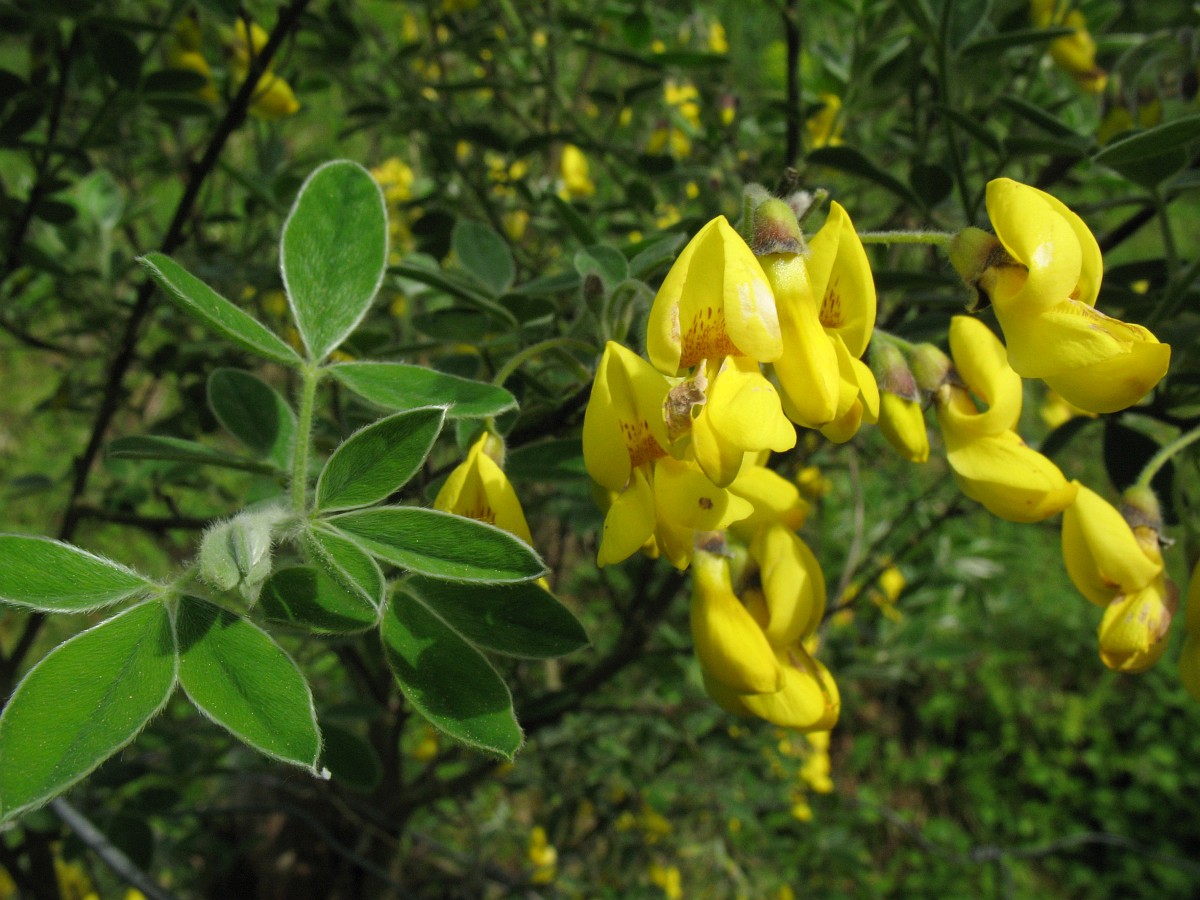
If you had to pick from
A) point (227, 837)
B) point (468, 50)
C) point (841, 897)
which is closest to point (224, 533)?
point (468, 50)

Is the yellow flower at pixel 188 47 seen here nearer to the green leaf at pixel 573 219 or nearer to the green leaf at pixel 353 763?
the green leaf at pixel 573 219

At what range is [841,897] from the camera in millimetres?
2092

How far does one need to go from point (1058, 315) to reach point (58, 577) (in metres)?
0.56

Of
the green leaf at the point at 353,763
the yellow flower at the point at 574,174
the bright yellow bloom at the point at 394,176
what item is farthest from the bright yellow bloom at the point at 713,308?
the bright yellow bloom at the point at 394,176

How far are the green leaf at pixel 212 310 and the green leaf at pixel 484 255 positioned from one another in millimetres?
314

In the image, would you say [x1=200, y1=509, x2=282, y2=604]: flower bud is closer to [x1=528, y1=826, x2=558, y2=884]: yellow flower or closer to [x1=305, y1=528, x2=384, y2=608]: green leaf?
[x1=305, y1=528, x2=384, y2=608]: green leaf

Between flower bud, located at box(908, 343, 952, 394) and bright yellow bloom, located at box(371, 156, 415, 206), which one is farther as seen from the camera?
bright yellow bloom, located at box(371, 156, 415, 206)

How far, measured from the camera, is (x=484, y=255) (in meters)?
0.85

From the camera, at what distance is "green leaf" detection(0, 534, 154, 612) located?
0.41m

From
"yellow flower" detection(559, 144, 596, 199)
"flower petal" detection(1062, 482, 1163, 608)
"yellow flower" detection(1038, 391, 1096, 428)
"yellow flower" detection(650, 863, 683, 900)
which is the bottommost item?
"yellow flower" detection(650, 863, 683, 900)

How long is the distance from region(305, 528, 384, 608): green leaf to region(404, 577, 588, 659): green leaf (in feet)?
0.32

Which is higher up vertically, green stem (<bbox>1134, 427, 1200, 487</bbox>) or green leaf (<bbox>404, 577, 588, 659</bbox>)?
green stem (<bbox>1134, 427, 1200, 487</bbox>)

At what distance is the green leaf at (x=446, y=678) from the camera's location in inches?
18.5

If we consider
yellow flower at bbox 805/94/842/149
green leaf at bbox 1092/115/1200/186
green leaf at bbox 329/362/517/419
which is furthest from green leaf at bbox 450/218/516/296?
yellow flower at bbox 805/94/842/149
